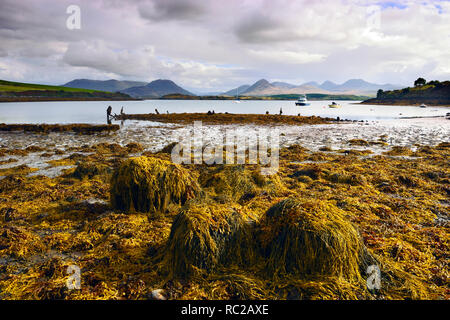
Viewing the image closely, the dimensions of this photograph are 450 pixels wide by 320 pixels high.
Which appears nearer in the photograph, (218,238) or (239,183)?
(218,238)

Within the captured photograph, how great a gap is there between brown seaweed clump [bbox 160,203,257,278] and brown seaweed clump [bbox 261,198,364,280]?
1.61 ft

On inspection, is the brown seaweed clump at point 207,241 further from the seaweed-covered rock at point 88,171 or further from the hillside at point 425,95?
the hillside at point 425,95

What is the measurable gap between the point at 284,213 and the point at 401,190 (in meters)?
6.94

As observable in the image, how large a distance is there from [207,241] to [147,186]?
3.02 metres

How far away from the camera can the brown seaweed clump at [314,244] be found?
3705 mm

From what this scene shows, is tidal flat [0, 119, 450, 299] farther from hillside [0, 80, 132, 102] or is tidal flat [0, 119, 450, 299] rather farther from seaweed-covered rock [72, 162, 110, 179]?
hillside [0, 80, 132, 102]

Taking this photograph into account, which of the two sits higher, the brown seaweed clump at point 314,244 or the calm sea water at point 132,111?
the calm sea water at point 132,111

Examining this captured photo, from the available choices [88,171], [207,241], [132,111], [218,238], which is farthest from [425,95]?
[207,241]

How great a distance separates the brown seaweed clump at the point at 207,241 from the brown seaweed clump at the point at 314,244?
1.61 feet

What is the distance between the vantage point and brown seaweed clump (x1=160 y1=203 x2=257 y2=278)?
3.98 meters

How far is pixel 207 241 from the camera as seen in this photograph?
13.3 ft

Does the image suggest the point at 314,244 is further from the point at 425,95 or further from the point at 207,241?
the point at 425,95

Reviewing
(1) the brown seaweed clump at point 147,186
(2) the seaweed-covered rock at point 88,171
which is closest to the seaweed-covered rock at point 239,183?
(1) the brown seaweed clump at point 147,186

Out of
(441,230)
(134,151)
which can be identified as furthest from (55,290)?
(134,151)
